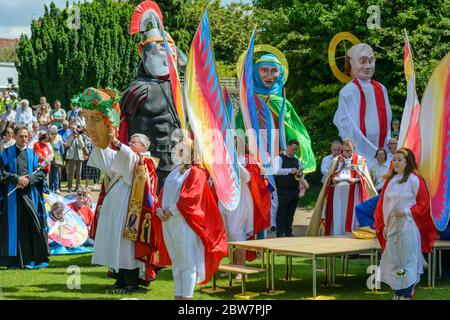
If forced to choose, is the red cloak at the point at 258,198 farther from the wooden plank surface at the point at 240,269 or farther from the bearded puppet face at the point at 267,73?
the bearded puppet face at the point at 267,73

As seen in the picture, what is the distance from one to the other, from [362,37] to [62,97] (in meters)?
16.1

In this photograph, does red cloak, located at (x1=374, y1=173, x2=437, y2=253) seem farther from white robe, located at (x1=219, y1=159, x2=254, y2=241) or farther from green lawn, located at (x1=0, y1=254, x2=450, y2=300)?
white robe, located at (x1=219, y1=159, x2=254, y2=241)

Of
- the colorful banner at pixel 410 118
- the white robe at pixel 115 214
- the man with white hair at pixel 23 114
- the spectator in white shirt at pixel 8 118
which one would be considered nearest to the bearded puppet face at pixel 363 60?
the colorful banner at pixel 410 118

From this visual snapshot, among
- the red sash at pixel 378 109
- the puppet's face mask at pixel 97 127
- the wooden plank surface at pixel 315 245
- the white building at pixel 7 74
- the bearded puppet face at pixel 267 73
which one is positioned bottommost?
the wooden plank surface at pixel 315 245

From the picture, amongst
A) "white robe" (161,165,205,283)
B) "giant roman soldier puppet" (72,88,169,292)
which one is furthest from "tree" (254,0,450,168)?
"white robe" (161,165,205,283)

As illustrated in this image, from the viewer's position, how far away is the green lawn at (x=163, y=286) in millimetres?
8570

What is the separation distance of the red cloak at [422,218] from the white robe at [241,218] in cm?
148

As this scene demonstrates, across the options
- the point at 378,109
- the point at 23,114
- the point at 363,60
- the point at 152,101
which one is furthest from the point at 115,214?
the point at 23,114

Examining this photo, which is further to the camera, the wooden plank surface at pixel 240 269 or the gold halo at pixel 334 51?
the gold halo at pixel 334 51

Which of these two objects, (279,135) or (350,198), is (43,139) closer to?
(279,135)

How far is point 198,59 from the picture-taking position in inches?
279

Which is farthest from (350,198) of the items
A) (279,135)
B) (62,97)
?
(62,97)

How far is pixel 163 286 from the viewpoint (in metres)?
9.10
